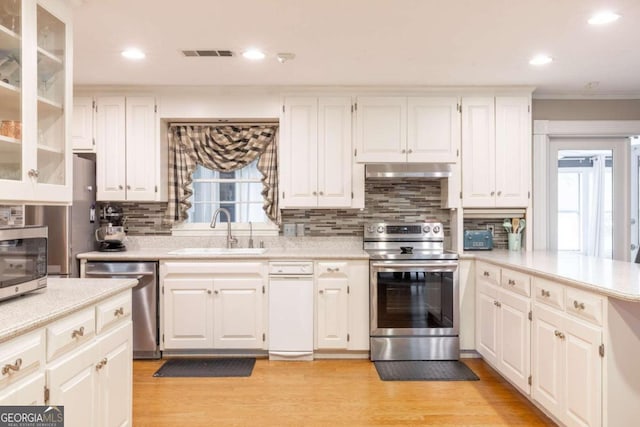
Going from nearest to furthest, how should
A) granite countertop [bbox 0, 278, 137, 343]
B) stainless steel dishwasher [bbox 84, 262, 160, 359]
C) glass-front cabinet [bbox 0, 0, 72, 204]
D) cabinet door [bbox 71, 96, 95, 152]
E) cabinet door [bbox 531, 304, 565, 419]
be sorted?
1. granite countertop [bbox 0, 278, 137, 343]
2. glass-front cabinet [bbox 0, 0, 72, 204]
3. cabinet door [bbox 531, 304, 565, 419]
4. stainless steel dishwasher [bbox 84, 262, 160, 359]
5. cabinet door [bbox 71, 96, 95, 152]

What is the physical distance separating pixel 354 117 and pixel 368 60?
0.70m

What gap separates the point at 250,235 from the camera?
13.3 ft

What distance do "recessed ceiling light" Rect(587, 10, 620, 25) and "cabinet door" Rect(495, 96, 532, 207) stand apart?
4.14 ft

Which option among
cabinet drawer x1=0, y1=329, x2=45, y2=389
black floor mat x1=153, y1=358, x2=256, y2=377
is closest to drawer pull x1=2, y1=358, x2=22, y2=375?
cabinet drawer x1=0, y1=329, x2=45, y2=389

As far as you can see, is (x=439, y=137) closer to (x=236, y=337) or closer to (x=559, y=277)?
(x=559, y=277)

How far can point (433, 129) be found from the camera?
3742mm

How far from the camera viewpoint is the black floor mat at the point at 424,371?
3133 millimetres

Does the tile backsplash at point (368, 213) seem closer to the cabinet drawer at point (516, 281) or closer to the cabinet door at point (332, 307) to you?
the cabinet door at point (332, 307)

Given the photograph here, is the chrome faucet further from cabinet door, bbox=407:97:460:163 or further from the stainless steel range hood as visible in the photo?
cabinet door, bbox=407:97:460:163

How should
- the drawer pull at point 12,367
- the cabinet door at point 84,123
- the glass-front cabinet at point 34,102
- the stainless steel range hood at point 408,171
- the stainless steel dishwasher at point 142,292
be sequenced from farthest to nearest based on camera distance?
1. the cabinet door at point 84,123
2. the stainless steel range hood at point 408,171
3. the stainless steel dishwasher at point 142,292
4. the glass-front cabinet at point 34,102
5. the drawer pull at point 12,367

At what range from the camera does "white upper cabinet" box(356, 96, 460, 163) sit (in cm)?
374

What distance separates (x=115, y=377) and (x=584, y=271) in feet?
8.09

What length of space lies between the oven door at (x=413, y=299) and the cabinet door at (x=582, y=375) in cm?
134

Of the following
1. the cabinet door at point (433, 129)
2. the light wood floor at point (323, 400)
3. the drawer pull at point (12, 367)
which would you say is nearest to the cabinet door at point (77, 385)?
the drawer pull at point (12, 367)
